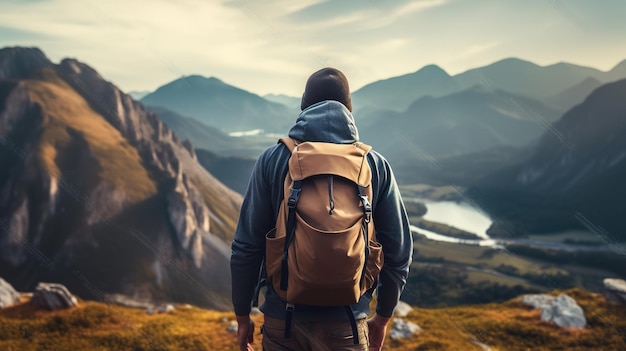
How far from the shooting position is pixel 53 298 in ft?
67.3

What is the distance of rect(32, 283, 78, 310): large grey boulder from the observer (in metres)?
20.2

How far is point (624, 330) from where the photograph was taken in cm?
1975

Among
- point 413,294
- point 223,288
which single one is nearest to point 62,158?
point 223,288

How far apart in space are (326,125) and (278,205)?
119 centimetres

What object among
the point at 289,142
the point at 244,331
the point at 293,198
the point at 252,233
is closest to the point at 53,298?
the point at 244,331

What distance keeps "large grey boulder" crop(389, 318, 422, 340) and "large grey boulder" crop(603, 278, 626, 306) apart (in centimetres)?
1240

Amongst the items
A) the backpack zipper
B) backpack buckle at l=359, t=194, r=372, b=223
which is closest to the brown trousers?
backpack buckle at l=359, t=194, r=372, b=223

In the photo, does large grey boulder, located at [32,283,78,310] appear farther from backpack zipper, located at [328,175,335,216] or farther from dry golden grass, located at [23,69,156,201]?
dry golden grass, located at [23,69,156,201]

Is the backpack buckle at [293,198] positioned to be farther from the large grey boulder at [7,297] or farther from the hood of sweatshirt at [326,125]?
the large grey boulder at [7,297]

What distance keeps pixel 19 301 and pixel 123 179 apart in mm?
172842

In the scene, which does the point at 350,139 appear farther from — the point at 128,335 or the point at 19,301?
the point at 19,301

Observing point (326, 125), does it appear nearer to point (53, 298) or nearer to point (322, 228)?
point (322, 228)

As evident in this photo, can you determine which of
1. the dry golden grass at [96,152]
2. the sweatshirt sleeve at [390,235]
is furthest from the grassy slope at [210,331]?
the dry golden grass at [96,152]

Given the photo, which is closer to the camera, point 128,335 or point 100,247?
point 128,335
